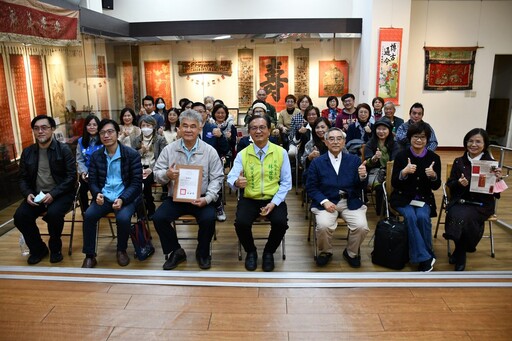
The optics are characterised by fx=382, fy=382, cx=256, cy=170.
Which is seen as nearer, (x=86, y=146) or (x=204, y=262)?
(x=204, y=262)

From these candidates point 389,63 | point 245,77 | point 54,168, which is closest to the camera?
point 54,168

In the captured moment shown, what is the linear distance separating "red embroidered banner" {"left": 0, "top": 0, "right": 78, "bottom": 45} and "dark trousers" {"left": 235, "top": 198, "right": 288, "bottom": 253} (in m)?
4.03

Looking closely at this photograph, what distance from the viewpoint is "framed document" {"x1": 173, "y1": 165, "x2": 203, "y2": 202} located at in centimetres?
364

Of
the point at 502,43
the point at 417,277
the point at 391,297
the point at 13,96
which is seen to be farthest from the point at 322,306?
the point at 502,43

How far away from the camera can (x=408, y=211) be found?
3748mm

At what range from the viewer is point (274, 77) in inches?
372

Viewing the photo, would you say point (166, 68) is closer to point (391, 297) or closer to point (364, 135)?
point (364, 135)

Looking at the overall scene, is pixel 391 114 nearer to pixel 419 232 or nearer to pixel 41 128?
pixel 419 232

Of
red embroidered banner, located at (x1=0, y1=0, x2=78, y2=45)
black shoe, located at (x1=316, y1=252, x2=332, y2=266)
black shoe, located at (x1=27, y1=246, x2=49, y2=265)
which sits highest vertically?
red embroidered banner, located at (x1=0, y1=0, x2=78, y2=45)

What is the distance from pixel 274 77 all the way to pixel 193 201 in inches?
254

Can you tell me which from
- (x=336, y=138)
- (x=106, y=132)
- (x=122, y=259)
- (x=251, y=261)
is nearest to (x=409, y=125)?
(x=336, y=138)

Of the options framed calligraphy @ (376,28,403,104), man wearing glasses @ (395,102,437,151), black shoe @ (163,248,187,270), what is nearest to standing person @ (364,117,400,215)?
man wearing glasses @ (395,102,437,151)

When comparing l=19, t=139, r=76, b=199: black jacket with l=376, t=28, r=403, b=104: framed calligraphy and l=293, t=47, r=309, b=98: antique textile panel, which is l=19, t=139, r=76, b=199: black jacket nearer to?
l=293, t=47, r=309, b=98: antique textile panel

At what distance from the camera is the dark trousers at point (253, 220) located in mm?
3623
